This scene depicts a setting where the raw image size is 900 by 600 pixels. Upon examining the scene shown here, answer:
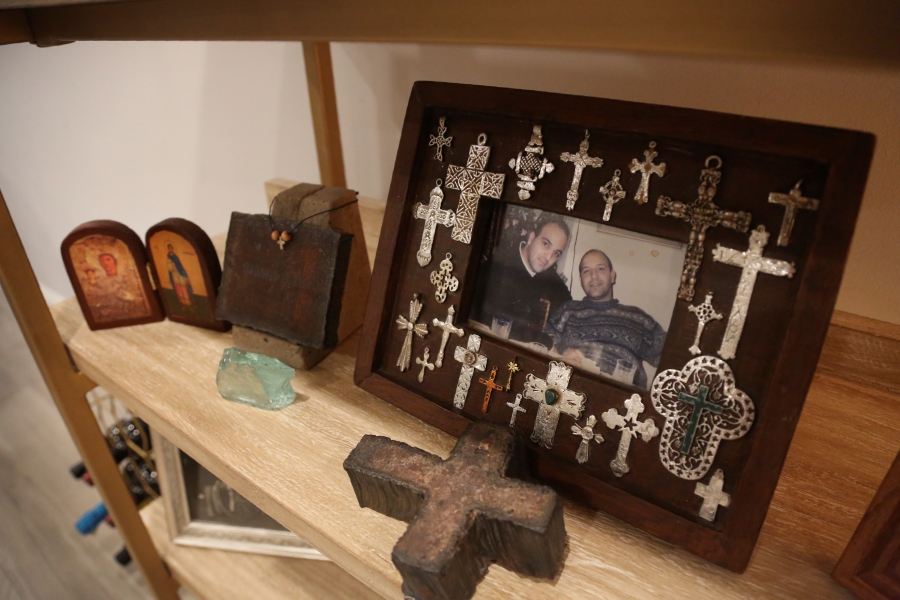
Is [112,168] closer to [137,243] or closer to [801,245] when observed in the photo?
[137,243]

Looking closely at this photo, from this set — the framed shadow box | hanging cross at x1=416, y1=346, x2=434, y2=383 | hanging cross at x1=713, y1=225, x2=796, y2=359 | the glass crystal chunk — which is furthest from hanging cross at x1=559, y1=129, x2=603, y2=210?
the glass crystal chunk

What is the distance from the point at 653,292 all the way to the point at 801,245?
13 cm

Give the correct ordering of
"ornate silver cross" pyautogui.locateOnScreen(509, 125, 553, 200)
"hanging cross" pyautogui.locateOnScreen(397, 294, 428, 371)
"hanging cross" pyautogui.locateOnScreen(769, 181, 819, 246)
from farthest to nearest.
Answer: "hanging cross" pyautogui.locateOnScreen(397, 294, 428, 371)
"ornate silver cross" pyautogui.locateOnScreen(509, 125, 553, 200)
"hanging cross" pyautogui.locateOnScreen(769, 181, 819, 246)

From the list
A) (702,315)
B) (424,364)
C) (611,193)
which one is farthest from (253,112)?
(702,315)

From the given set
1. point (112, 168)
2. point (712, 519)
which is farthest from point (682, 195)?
point (112, 168)

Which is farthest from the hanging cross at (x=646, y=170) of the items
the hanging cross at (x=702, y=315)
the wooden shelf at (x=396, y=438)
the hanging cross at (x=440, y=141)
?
the wooden shelf at (x=396, y=438)

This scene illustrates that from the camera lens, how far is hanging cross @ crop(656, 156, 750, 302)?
1.49 feet

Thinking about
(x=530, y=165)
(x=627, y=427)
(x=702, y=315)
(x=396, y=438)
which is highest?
(x=530, y=165)

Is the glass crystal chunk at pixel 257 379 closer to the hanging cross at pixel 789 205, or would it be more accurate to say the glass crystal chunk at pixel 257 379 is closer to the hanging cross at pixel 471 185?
the hanging cross at pixel 471 185

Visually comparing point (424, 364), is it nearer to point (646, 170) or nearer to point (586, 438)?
point (586, 438)

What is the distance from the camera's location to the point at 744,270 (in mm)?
452

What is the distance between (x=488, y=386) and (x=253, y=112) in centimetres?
98

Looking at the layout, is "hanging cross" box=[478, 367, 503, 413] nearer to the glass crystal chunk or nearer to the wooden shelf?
the wooden shelf

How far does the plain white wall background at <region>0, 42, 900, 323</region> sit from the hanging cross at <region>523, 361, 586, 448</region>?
346 mm
